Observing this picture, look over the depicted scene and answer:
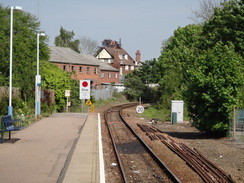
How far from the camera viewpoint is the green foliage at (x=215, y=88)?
1898cm

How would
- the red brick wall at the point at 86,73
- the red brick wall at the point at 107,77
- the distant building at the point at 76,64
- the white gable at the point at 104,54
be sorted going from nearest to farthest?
1. the distant building at the point at 76,64
2. the red brick wall at the point at 86,73
3. the red brick wall at the point at 107,77
4. the white gable at the point at 104,54

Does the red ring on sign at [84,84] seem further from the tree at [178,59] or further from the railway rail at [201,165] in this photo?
the railway rail at [201,165]

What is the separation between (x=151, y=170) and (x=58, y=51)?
60.2 metres

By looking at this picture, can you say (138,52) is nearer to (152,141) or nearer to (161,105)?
(161,105)

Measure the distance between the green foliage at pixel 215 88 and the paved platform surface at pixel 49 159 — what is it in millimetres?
5647

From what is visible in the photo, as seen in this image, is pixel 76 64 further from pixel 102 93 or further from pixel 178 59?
pixel 178 59

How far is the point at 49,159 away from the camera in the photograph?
12.1 metres

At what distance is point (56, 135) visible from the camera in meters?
18.7

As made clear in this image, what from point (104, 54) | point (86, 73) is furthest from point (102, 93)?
point (104, 54)

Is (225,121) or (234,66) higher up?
(234,66)

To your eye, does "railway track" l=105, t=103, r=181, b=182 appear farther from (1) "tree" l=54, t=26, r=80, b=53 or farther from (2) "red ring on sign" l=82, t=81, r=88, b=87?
(1) "tree" l=54, t=26, r=80, b=53

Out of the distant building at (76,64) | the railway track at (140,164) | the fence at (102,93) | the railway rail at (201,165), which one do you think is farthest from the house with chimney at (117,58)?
the railway rail at (201,165)

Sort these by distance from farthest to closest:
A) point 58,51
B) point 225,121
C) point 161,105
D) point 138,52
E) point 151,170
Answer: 1. point 138,52
2. point 58,51
3. point 161,105
4. point 225,121
5. point 151,170

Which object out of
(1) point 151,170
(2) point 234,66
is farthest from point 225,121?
A: (1) point 151,170
